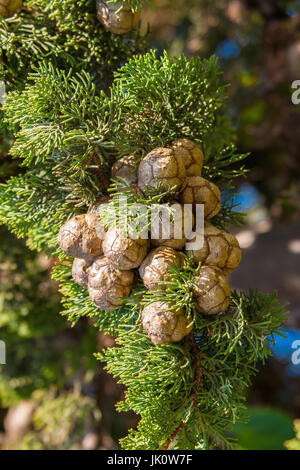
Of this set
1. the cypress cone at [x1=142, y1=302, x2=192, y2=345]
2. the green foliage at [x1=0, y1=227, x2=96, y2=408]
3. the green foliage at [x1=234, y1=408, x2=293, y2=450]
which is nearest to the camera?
the cypress cone at [x1=142, y1=302, x2=192, y2=345]

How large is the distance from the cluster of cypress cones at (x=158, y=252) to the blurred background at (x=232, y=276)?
16 cm

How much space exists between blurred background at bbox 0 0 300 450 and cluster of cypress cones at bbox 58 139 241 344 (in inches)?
6.4

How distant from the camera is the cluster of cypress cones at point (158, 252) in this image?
437mm

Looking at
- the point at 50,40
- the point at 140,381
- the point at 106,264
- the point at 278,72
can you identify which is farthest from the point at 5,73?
the point at 278,72

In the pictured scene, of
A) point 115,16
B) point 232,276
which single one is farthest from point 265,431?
point 115,16

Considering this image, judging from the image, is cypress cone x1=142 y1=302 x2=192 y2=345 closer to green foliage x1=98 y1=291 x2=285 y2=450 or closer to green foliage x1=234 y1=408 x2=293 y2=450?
green foliage x1=98 y1=291 x2=285 y2=450

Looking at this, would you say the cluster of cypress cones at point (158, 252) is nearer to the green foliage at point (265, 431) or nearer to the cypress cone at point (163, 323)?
the cypress cone at point (163, 323)

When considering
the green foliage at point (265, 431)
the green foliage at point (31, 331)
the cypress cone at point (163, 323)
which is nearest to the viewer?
the cypress cone at point (163, 323)

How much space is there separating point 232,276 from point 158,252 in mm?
1234

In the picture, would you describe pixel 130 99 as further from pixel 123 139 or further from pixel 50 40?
pixel 50 40

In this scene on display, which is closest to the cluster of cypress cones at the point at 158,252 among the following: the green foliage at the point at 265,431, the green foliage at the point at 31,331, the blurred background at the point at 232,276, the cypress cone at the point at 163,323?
the cypress cone at the point at 163,323

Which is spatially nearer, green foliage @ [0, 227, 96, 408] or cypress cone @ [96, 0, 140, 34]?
cypress cone @ [96, 0, 140, 34]

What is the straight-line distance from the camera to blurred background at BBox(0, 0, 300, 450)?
3.04 ft

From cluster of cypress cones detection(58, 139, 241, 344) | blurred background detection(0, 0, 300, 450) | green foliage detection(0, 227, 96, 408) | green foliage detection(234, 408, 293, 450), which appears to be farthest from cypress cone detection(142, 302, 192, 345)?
green foliage detection(234, 408, 293, 450)
